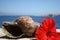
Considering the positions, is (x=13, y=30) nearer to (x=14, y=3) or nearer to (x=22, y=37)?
(x=22, y=37)

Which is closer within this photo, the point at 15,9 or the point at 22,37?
the point at 22,37

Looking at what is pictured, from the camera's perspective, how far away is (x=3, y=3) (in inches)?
29.6

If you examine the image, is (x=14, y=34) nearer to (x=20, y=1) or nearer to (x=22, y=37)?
(x=22, y=37)

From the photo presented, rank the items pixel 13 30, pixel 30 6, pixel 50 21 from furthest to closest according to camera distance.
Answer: pixel 30 6 < pixel 13 30 < pixel 50 21

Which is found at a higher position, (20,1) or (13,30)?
(20,1)

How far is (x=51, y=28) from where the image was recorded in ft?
1.74


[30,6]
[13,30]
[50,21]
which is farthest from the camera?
[30,6]

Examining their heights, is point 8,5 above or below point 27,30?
above

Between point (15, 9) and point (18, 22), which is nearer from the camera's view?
point (18, 22)

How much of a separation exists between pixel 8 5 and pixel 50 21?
316mm

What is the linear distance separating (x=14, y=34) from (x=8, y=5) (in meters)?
0.20

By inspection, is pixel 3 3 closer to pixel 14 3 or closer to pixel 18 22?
pixel 14 3

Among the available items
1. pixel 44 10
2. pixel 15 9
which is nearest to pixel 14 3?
pixel 15 9

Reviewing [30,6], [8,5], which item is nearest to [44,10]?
[30,6]
